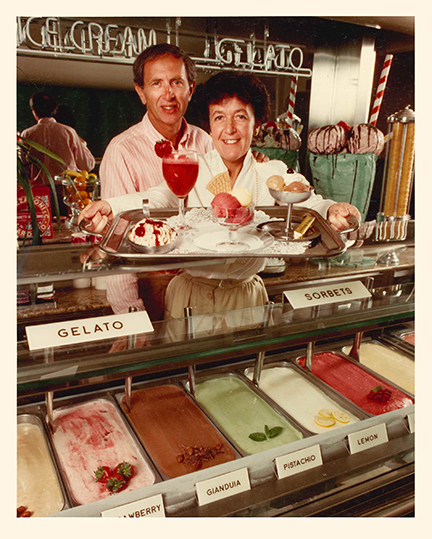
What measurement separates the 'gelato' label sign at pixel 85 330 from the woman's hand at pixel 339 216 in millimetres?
1001

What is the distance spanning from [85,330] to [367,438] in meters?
1.27

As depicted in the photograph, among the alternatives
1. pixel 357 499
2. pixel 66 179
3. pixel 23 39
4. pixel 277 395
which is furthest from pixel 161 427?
pixel 23 39

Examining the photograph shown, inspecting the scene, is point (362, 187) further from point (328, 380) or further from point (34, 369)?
point (34, 369)

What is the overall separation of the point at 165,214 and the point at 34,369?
89 centimetres

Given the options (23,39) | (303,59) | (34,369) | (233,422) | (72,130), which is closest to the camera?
(34,369)

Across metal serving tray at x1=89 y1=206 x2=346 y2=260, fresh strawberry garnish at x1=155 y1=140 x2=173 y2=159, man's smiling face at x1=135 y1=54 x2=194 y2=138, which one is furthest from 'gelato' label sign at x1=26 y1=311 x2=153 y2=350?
man's smiling face at x1=135 y1=54 x2=194 y2=138

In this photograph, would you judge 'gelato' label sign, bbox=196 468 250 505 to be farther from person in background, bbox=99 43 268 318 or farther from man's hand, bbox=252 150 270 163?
man's hand, bbox=252 150 270 163

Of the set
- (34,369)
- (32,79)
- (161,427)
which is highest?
(32,79)

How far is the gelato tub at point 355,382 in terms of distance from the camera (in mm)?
2076

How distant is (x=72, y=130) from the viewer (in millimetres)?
1770

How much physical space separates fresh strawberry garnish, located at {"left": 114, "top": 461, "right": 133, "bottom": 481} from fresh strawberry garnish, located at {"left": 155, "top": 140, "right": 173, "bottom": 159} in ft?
4.07

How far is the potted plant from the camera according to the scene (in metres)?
1.64

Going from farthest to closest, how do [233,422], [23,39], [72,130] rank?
[233,422]
[72,130]
[23,39]

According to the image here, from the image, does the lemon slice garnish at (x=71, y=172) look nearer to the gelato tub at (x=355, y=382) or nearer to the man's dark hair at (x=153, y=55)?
the man's dark hair at (x=153, y=55)
